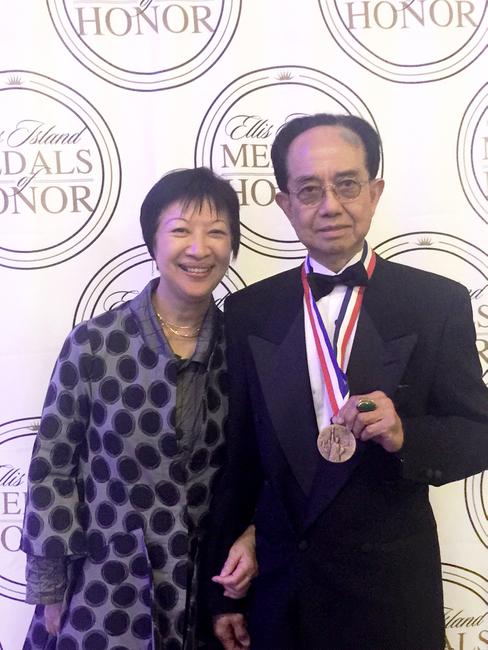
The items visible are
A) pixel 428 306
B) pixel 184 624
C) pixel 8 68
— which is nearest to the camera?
pixel 428 306

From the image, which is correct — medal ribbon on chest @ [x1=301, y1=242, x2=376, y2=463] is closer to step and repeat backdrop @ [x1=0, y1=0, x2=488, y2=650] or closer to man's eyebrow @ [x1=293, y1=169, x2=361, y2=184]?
man's eyebrow @ [x1=293, y1=169, x2=361, y2=184]

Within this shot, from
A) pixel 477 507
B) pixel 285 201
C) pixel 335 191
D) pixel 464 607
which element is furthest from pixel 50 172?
pixel 464 607

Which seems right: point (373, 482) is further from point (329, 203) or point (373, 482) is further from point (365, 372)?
point (329, 203)

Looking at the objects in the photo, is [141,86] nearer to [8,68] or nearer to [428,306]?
[8,68]

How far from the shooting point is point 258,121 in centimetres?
163

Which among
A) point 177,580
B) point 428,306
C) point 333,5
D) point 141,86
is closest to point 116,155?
point 141,86

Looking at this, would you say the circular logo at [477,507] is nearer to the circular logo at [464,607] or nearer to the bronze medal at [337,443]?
the circular logo at [464,607]

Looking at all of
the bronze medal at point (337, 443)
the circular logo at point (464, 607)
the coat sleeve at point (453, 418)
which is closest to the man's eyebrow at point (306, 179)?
the coat sleeve at point (453, 418)

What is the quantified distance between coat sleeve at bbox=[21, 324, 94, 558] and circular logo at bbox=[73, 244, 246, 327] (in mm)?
338

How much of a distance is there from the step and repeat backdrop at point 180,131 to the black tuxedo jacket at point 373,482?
514mm

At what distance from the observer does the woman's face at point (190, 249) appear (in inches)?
50.0

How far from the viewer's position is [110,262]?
163 centimetres

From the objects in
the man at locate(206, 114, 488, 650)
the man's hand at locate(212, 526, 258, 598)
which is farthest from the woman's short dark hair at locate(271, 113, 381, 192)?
the man's hand at locate(212, 526, 258, 598)

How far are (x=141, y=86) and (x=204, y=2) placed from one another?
25 centimetres
